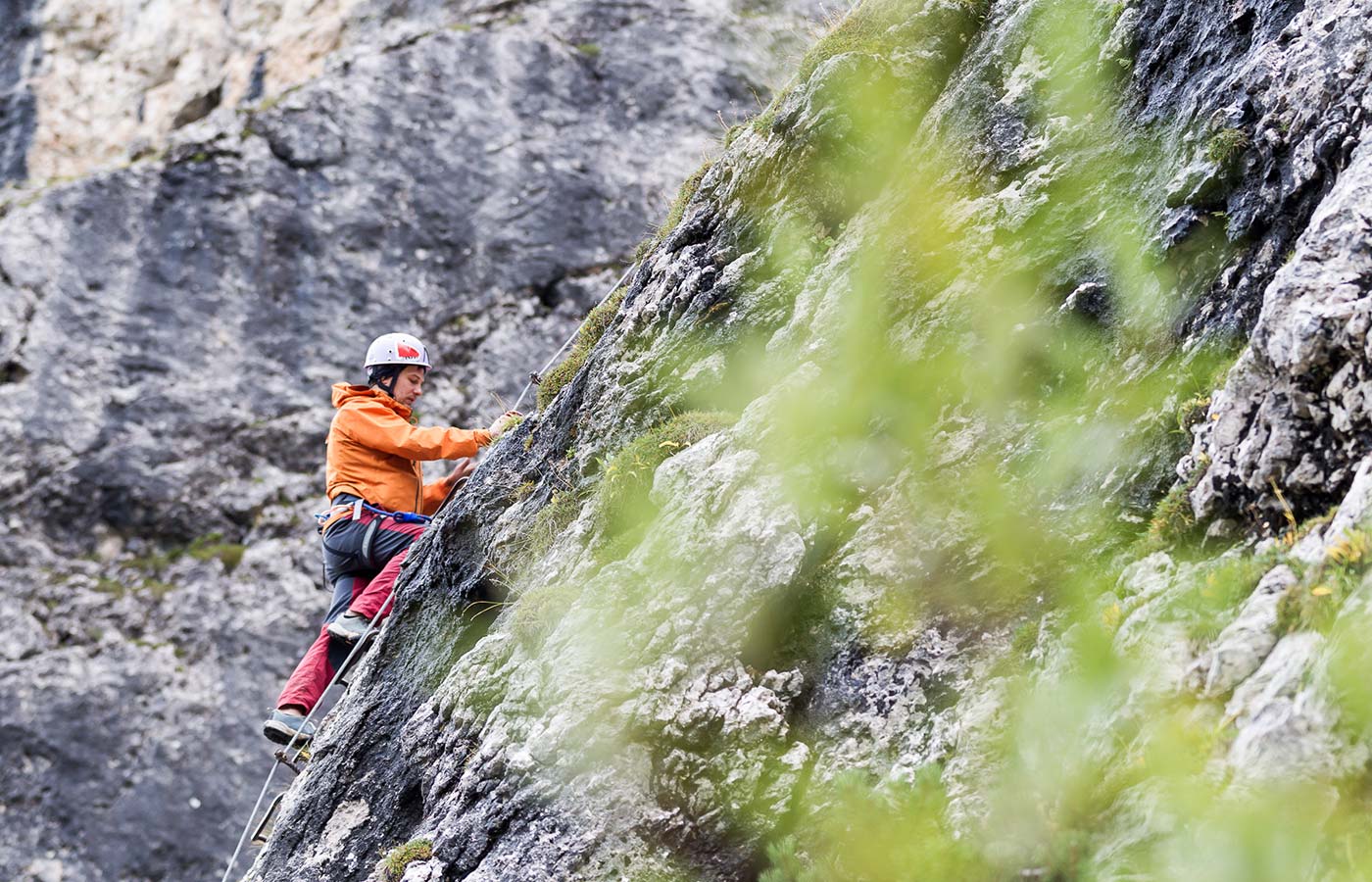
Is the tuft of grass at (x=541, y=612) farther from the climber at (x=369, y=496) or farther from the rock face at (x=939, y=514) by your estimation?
the climber at (x=369, y=496)

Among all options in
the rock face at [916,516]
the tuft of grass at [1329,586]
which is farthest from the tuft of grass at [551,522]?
the tuft of grass at [1329,586]

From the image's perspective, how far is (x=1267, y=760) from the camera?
4641 millimetres

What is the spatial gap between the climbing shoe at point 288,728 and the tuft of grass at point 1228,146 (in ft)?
29.5

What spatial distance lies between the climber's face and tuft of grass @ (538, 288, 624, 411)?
1.44 meters

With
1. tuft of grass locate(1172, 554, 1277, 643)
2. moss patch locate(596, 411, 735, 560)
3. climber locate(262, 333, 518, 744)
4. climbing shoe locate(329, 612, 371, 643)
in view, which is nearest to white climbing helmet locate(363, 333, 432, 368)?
climber locate(262, 333, 518, 744)

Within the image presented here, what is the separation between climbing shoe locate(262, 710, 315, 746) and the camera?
11406 mm

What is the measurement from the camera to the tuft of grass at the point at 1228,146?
719 cm

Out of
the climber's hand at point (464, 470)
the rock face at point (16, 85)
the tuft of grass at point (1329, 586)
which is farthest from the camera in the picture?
the rock face at point (16, 85)

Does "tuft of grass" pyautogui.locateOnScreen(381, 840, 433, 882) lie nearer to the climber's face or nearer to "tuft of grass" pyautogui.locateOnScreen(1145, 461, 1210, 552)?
"tuft of grass" pyautogui.locateOnScreen(1145, 461, 1210, 552)

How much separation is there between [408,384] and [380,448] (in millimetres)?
971

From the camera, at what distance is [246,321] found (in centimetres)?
2334

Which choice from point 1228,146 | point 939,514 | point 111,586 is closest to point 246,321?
point 111,586

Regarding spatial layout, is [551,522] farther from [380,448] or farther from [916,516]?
[916,516]

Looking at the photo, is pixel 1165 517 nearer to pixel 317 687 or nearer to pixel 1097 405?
pixel 1097 405
